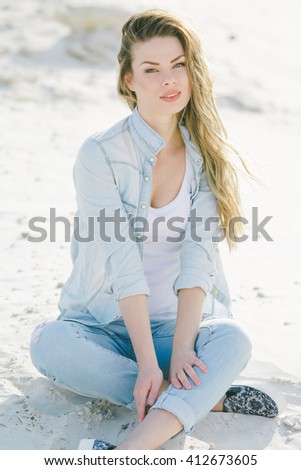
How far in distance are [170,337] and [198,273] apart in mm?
301

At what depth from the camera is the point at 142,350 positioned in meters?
2.97

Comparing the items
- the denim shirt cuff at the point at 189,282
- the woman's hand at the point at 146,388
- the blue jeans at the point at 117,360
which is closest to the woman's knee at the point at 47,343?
the blue jeans at the point at 117,360

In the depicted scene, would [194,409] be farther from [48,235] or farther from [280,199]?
[280,199]

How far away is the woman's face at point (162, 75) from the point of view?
3.24 m

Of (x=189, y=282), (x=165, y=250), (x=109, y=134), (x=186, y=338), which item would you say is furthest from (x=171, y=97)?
(x=186, y=338)

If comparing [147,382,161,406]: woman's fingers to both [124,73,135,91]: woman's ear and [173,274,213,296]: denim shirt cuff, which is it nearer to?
[173,274,213,296]: denim shirt cuff

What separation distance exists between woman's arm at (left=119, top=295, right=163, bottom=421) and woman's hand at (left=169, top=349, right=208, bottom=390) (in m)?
0.06

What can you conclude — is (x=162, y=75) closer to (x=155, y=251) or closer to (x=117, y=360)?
(x=155, y=251)

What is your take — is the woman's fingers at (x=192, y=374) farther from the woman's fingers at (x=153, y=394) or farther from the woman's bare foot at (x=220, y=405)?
the woman's bare foot at (x=220, y=405)

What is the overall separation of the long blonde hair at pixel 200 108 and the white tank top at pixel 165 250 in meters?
0.15

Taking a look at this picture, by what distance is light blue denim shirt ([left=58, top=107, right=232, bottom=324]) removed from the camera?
3.17 m

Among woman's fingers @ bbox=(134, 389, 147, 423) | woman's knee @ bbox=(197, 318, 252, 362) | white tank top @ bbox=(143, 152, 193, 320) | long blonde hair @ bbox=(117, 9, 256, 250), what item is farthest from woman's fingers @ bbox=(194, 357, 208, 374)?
long blonde hair @ bbox=(117, 9, 256, 250)

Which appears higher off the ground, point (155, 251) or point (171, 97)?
point (171, 97)

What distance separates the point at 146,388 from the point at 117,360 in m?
0.24
